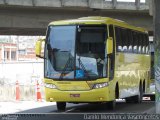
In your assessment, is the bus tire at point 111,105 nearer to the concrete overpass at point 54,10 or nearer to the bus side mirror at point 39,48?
the bus side mirror at point 39,48

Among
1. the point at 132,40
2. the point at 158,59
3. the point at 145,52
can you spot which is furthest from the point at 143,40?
the point at 158,59

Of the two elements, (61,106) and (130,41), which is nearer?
(61,106)

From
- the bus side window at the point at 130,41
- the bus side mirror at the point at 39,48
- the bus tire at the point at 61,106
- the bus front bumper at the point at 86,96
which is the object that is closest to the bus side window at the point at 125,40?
the bus side window at the point at 130,41

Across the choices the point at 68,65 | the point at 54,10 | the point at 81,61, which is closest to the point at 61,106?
the point at 68,65

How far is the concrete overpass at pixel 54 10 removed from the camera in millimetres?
27812

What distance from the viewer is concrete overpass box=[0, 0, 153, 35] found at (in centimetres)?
2781

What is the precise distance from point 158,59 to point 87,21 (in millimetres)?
4542

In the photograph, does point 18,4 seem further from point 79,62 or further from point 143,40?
point 79,62

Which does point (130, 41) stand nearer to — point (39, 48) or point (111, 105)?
point (111, 105)

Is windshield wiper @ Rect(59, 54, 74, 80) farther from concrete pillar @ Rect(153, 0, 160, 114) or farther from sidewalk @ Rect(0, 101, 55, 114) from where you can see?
concrete pillar @ Rect(153, 0, 160, 114)

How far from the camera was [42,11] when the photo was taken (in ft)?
99.9

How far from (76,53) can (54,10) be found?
10.8 m

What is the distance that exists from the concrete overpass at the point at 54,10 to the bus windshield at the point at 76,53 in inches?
302

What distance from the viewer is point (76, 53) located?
64.6 ft
